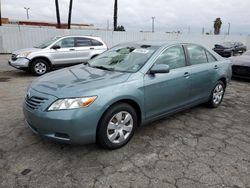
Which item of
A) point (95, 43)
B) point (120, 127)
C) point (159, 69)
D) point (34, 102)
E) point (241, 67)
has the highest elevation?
point (95, 43)

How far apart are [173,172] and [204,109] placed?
264 centimetres

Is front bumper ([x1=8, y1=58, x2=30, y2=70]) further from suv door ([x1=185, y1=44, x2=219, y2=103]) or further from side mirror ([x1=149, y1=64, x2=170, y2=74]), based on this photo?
side mirror ([x1=149, y1=64, x2=170, y2=74])

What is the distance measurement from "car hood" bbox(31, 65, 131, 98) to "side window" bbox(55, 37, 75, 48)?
19.2 ft

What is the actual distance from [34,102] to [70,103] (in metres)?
0.57

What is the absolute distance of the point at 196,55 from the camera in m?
4.51

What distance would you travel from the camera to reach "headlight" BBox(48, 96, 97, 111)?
9.18 feet

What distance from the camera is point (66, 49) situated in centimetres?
922

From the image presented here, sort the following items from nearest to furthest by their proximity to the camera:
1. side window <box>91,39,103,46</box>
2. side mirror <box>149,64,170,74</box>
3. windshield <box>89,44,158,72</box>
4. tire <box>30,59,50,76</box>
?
side mirror <box>149,64,170,74</box> < windshield <box>89,44,158,72</box> < tire <box>30,59,50,76</box> < side window <box>91,39,103,46</box>

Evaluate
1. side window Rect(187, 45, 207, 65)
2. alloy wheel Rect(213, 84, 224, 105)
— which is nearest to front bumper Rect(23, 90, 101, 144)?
side window Rect(187, 45, 207, 65)

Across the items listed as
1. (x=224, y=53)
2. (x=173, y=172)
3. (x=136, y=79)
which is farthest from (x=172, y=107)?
(x=224, y=53)

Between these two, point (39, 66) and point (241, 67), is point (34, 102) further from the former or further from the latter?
point (241, 67)

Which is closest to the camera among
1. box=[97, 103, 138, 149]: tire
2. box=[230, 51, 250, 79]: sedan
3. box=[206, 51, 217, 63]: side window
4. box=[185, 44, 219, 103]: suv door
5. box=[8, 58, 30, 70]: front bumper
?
box=[97, 103, 138, 149]: tire

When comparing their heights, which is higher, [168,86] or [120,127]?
[168,86]

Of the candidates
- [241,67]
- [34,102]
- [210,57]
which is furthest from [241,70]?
[34,102]
